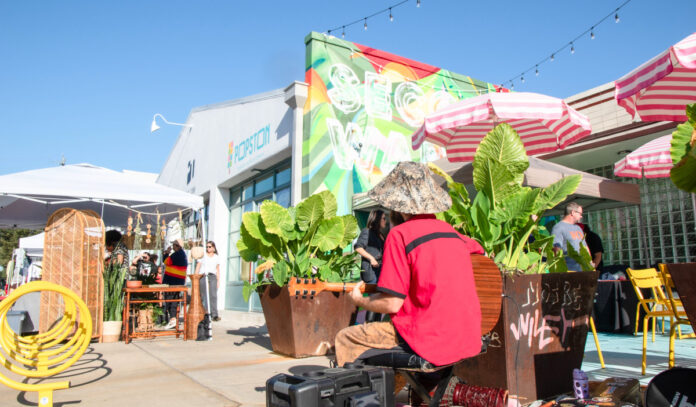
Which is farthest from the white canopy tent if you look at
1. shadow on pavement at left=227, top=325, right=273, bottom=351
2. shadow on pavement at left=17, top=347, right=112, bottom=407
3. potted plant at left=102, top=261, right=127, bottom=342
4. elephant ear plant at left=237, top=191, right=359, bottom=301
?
shadow on pavement at left=17, top=347, right=112, bottom=407

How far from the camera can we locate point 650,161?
245 inches

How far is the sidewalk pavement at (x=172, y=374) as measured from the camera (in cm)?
322

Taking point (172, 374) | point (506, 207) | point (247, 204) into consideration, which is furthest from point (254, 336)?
point (247, 204)

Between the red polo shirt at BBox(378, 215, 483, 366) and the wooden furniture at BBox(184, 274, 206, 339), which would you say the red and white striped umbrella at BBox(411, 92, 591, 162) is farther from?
the wooden furniture at BBox(184, 274, 206, 339)

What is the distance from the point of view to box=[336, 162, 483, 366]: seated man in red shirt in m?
2.01

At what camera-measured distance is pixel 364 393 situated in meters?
1.81

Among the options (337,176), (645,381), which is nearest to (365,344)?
(645,381)

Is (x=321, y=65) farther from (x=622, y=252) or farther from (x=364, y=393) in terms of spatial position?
(x=364, y=393)

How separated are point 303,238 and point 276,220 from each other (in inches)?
14.5

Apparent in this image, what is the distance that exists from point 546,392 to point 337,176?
6.71m

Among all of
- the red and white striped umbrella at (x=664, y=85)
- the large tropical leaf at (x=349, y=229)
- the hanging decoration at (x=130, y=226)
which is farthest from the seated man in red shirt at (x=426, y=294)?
the hanging decoration at (x=130, y=226)

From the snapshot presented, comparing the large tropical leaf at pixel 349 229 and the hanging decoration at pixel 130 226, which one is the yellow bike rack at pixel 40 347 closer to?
the large tropical leaf at pixel 349 229

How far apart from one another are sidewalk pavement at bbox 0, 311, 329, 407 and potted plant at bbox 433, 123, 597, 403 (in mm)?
1557

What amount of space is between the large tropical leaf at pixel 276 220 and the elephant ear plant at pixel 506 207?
2200 millimetres
